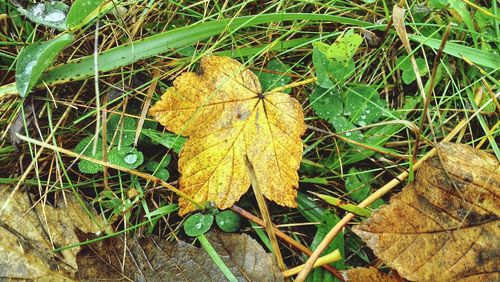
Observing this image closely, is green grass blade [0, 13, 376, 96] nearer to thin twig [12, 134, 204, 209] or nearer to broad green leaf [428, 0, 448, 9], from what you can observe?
thin twig [12, 134, 204, 209]

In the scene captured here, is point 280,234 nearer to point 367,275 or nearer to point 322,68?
point 367,275

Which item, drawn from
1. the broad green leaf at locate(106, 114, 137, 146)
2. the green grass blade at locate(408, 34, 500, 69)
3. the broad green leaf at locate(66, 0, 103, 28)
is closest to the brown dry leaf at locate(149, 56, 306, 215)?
the broad green leaf at locate(106, 114, 137, 146)

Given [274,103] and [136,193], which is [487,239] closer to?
[274,103]

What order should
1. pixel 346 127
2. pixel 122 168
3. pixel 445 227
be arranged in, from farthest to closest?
pixel 346 127, pixel 122 168, pixel 445 227

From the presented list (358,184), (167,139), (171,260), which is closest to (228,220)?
(171,260)

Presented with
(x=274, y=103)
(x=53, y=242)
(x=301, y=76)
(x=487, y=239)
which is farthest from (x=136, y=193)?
(x=487, y=239)

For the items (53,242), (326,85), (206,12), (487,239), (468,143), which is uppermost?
(206,12)

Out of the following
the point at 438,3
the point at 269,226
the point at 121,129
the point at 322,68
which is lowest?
the point at 269,226

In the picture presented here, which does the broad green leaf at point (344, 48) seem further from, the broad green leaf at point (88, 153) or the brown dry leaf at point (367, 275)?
the broad green leaf at point (88, 153)
